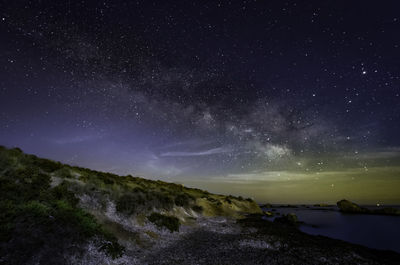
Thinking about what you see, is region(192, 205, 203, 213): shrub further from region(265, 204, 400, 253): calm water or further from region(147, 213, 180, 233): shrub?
region(265, 204, 400, 253): calm water

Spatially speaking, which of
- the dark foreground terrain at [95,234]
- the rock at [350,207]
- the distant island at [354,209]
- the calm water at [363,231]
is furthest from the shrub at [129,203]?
the rock at [350,207]

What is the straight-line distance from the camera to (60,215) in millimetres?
15906

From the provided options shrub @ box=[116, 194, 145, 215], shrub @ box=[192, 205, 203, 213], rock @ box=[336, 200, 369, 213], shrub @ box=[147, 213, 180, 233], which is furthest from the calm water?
rock @ box=[336, 200, 369, 213]

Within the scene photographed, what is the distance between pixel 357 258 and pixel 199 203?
3517 centimetres

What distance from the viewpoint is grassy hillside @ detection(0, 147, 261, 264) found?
1260 centimetres

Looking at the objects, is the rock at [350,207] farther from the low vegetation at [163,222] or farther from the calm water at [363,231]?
the low vegetation at [163,222]

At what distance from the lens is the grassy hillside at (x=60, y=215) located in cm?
1260

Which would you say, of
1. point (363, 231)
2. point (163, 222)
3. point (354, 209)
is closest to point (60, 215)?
point (163, 222)

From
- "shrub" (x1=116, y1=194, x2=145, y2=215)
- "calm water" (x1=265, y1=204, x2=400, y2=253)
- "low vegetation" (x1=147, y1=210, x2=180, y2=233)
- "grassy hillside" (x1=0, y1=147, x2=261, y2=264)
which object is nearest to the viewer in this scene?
"grassy hillside" (x1=0, y1=147, x2=261, y2=264)

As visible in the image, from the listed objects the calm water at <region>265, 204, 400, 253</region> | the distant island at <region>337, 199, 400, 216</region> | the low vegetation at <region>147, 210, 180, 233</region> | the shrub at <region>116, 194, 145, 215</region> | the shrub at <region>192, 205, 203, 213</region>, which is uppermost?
the shrub at <region>116, 194, 145, 215</region>

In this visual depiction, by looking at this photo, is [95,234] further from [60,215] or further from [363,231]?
[363,231]

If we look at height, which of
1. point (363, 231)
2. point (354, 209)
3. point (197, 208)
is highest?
point (197, 208)

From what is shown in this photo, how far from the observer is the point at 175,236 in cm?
2498

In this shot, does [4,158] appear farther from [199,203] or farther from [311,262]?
[199,203]
